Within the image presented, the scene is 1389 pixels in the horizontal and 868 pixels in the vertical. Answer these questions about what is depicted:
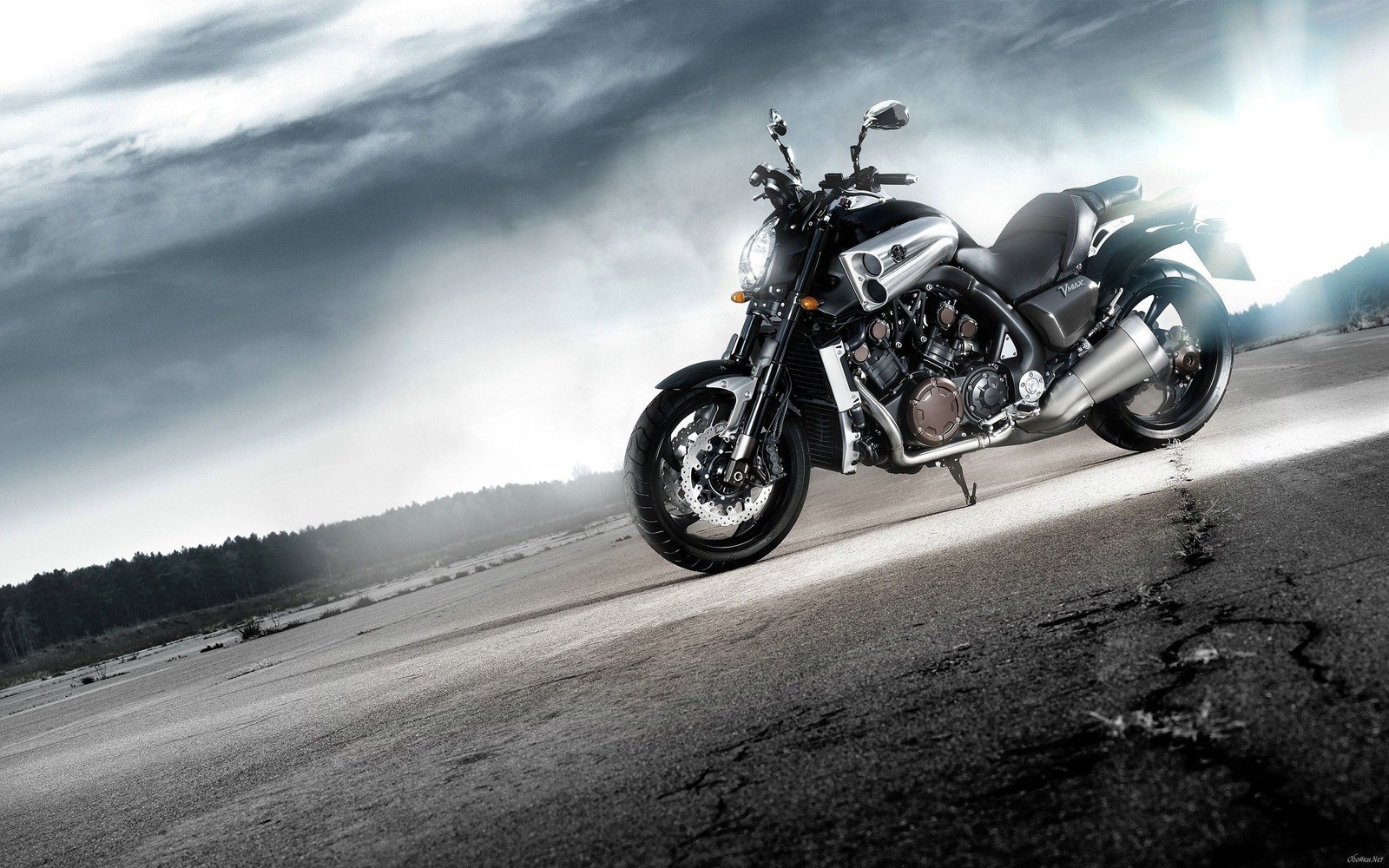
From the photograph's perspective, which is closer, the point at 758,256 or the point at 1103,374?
the point at 758,256

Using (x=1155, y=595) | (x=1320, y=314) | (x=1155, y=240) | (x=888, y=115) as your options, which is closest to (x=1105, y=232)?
(x=1155, y=240)

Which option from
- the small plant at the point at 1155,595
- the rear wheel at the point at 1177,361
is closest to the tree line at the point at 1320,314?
the rear wheel at the point at 1177,361

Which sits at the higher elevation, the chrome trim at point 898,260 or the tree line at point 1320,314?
the chrome trim at point 898,260

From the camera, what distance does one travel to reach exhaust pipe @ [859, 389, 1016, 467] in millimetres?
4977

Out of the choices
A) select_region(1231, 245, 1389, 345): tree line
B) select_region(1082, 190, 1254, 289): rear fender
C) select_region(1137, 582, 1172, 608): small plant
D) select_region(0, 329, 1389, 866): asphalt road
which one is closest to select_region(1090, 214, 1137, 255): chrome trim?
select_region(1082, 190, 1254, 289): rear fender

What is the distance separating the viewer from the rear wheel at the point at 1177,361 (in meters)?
6.12

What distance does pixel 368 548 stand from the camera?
157875 mm

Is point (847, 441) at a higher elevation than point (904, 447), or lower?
higher

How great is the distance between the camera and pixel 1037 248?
5.71m

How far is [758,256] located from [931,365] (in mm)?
1177

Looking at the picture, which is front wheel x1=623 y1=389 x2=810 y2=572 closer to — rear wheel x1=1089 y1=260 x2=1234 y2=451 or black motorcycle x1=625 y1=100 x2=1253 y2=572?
black motorcycle x1=625 y1=100 x2=1253 y2=572

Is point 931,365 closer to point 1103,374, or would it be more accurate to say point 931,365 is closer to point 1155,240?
point 1103,374

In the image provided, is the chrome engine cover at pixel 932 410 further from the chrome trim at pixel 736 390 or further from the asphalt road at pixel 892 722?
the chrome trim at pixel 736 390

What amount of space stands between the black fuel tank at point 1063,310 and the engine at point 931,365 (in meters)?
0.32
